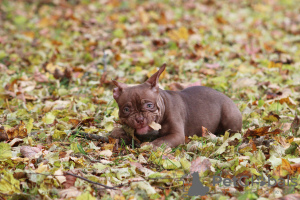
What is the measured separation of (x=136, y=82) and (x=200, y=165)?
318 centimetres

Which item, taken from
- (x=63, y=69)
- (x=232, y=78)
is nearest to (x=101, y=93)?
(x=63, y=69)

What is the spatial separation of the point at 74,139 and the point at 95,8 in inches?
294

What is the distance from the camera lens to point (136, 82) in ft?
21.6

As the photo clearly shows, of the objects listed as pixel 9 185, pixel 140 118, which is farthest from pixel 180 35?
pixel 9 185

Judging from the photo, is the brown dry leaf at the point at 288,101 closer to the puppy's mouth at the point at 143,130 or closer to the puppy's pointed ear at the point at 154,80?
the puppy's pointed ear at the point at 154,80

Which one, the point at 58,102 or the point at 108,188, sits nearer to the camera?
the point at 108,188

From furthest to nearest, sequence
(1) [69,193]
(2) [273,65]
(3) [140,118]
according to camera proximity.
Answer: (2) [273,65] → (3) [140,118] → (1) [69,193]

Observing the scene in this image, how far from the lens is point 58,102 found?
5.64 metres

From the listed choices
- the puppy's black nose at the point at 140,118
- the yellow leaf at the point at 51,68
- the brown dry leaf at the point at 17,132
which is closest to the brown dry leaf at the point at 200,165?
the puppy's black nose at the point at 140,118

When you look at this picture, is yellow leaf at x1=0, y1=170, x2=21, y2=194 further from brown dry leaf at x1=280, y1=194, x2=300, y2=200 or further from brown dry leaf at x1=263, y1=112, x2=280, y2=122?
brown dry leaf at x1=263, y1=112, x2=280, y2=122

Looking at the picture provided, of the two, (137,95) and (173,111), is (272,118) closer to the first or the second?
(173,111)

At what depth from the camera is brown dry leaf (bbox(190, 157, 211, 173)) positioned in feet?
11.8

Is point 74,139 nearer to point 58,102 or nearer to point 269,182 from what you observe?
point 58,102

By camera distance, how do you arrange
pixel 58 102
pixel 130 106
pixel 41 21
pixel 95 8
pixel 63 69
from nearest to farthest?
1. pixel 130 106
2. pixel 58 102
3. pixel 63 69
4. pixel 41 21
5. pixel 95 8
